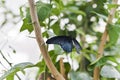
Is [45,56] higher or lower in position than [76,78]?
higher

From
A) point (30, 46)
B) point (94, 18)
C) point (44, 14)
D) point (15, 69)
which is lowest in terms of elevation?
point (30, 46)

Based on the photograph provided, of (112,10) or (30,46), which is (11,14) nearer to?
(30,46)

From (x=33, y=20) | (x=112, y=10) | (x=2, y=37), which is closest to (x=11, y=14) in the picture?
(x=2, y=37)

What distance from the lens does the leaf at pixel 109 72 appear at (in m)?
0.66

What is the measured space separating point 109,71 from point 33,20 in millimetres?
229

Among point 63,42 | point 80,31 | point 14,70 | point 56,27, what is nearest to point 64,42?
point 63,42

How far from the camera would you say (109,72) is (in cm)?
67

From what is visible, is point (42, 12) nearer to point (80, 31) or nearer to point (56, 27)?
point (56, 27)

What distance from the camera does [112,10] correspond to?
0.75 meters

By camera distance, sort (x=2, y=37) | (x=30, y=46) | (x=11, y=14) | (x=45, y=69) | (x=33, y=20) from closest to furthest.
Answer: (x=33, y=20) < (x=45, y=69) < (x=2, y=37) < (x=11, y=14) < (x=30, y=46)

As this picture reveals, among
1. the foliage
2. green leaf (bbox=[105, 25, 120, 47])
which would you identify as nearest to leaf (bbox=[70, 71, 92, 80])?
the foliage

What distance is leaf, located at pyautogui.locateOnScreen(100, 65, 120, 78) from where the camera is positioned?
0.66 metres

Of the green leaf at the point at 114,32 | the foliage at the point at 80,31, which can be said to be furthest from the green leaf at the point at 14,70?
the green leaf at the point at 114,32

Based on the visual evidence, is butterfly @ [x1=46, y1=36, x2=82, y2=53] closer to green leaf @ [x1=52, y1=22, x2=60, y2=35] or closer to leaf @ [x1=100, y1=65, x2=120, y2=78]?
leaf @ [x1=100, y1=65, x2=120, y2=78]
